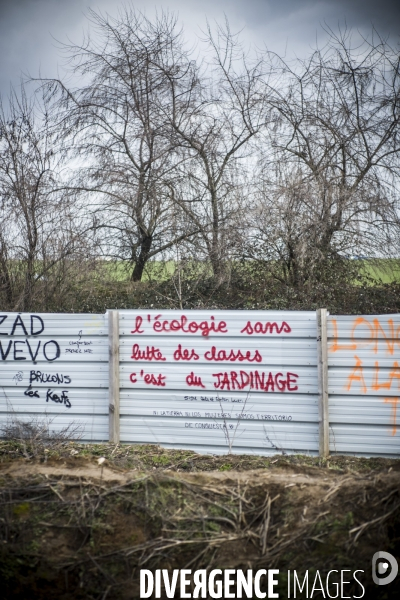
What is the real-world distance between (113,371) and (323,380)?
270cm

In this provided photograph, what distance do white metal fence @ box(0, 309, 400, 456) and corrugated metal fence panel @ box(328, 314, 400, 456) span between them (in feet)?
0.04

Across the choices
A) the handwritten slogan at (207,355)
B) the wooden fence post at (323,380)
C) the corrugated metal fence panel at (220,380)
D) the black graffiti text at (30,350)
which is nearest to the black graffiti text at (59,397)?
the black graffiti text at (30,350)

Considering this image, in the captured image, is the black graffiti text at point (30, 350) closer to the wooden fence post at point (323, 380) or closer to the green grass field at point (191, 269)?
the wooden fence post at point (323, 380)

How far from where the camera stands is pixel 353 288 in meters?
13.2

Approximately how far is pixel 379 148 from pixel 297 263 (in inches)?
142

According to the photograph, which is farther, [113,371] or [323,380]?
[113,371]

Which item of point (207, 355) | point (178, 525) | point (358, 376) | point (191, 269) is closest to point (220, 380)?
point (207, 355)

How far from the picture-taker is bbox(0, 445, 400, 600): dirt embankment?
4.86 m

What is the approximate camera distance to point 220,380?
7.87 m

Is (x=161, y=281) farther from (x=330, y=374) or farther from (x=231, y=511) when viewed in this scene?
(x=231, y=511)

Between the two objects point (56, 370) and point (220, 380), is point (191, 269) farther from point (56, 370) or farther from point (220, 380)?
point (220, 380)

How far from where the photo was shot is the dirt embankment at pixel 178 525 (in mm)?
4855

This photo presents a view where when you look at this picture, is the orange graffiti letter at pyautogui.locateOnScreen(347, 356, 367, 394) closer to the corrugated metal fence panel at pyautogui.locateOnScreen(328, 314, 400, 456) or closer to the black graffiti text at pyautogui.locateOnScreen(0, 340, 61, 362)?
the corrugated metal fence panel at pyautogui.locateOnScreen(328, 314, 400, 456)

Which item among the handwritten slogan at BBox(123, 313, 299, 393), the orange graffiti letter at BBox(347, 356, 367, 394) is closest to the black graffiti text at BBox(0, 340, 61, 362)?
the handwritten slogan at BBox(123, 313, 299, 393)
